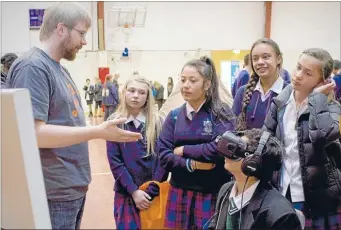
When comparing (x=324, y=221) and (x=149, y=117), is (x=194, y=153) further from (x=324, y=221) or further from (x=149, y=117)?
(x=324, y=221)

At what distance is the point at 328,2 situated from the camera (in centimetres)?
1196

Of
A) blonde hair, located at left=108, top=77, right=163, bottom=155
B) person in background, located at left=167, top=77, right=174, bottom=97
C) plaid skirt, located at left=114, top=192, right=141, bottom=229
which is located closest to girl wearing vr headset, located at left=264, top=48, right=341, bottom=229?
blonde hair, located at left=108, top=77, right=163, bottom=155

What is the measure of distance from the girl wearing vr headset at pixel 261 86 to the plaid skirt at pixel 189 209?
0.44 metres

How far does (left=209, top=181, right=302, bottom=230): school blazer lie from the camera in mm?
1223

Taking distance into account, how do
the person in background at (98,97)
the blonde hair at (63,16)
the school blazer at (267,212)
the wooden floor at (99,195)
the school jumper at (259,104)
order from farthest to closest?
the person in background at (98,97) < the school jumper at (259,104) < the blonde hair at (63,16) < the school blazer at (267,212) < the wooden floor at (99,195)

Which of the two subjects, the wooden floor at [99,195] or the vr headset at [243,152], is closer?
the wooden floor at [99,195]

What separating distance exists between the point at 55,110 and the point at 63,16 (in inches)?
12.8

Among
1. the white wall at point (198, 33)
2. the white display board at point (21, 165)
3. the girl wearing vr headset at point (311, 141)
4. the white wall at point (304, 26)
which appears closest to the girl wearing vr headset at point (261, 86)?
the girl wearing vr headset at point (311, 141)

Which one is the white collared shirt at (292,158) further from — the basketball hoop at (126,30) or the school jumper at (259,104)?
the basketball hoop at (126,30)

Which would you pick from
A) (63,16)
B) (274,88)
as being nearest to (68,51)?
(63,16)

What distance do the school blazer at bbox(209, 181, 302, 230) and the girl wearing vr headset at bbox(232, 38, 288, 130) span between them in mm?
732

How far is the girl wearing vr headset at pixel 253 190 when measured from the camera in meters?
1.25

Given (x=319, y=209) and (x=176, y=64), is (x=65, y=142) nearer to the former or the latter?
(x=319, y=209)

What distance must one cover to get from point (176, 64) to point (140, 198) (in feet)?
34.1
